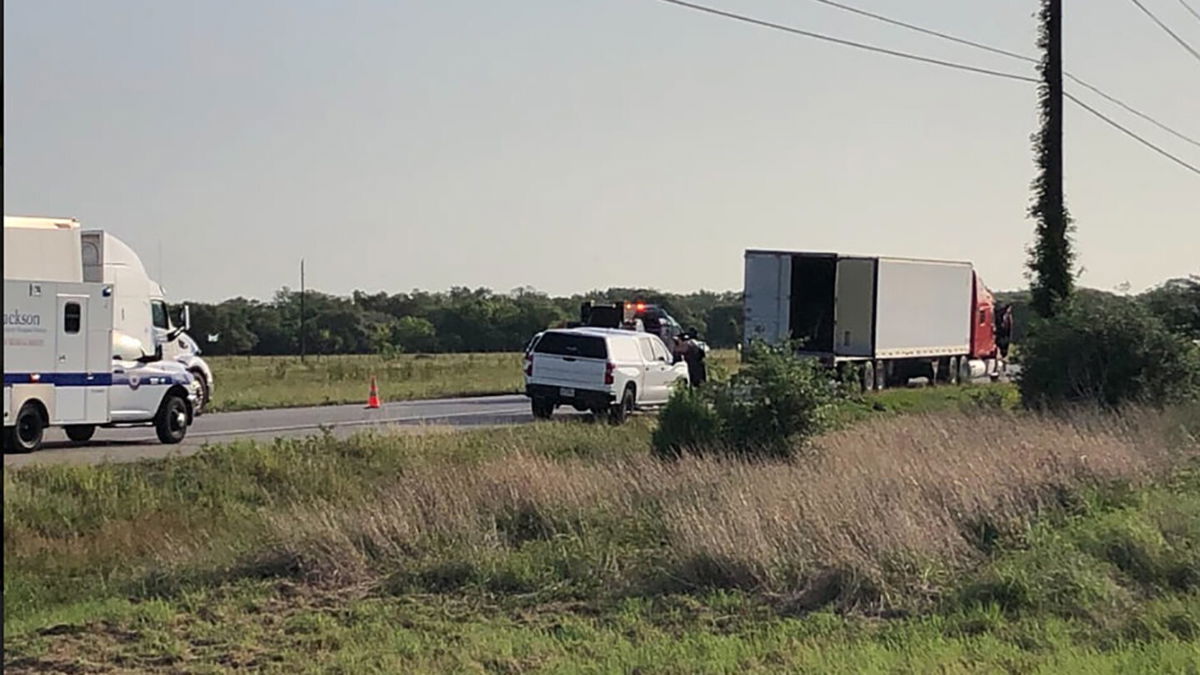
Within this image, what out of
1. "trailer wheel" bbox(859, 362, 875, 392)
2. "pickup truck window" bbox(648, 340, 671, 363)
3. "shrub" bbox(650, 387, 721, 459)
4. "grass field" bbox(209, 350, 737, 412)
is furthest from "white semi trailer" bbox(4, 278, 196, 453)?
"trailer wheel" bbox(859, 362, 875, 392)

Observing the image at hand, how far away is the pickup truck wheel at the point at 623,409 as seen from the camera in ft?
92.8

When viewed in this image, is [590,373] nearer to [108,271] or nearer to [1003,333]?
[108,271]

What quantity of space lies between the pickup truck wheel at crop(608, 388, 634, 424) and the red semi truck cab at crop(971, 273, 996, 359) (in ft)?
62.9

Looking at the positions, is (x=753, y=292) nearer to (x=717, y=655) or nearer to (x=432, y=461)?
(x=432, y=461)

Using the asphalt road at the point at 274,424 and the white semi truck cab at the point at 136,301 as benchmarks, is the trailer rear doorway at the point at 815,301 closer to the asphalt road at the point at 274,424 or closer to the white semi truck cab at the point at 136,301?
the asphalt road at the point at 274,424

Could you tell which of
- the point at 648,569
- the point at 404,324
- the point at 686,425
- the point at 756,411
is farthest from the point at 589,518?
the point at 404,324

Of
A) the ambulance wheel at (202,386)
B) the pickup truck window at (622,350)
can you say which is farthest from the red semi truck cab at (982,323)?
the ambulance wheel at (202,386)

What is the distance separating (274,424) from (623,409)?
22.7ft

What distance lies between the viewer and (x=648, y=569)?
37.5ft

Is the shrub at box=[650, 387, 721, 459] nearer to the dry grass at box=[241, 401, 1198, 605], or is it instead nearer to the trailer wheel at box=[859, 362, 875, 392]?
the dry grass at box=[241, 401, 1198, 605]

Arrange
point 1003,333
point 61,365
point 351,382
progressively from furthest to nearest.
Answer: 1. point 1003,333
2. point 351,382
3. point 61,365

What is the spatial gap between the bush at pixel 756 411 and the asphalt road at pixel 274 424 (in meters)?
6.74

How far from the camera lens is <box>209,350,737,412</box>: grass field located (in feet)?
120

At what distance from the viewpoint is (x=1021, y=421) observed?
22.1 m
